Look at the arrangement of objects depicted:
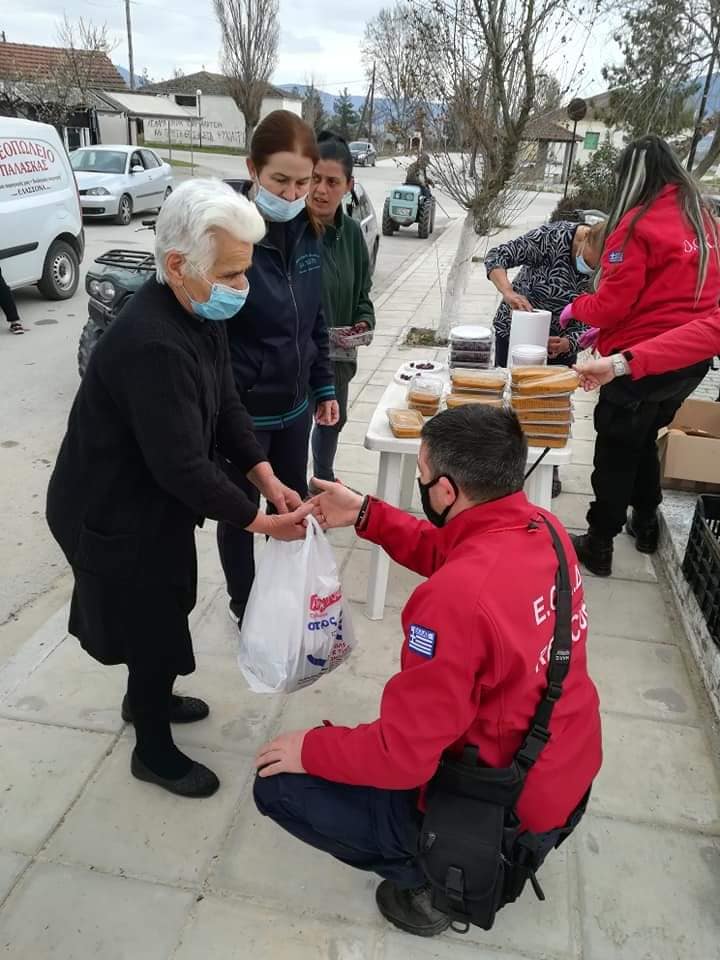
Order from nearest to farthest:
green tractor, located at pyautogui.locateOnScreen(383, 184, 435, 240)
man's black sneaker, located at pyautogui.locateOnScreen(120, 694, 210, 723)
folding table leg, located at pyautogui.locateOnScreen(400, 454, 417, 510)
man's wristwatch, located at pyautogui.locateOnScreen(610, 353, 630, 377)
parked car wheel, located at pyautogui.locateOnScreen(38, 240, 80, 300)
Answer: man's black sneaker, located at pyautogui.locateOnScreen(120, 694, 210, 723), man's wristwatch, located at pyautogui.locateOnScreen(610, 353, 630, 377), folding table leg, located at pyautogui.locateOnScreen(400, 454, 417, 510), parked car wheel, located at pyautogui.locateOnScreen(38, 240, 80, 300), green tractor, located at pyautogui.locateOnScreen(383, 184, 435, 240)

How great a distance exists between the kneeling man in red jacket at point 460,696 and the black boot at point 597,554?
1927 mm

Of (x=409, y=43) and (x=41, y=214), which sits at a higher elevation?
(x=409, y=43)

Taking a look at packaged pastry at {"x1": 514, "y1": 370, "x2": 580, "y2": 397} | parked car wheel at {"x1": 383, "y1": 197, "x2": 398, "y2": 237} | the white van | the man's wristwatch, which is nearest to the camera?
packaged pastry at {"x1": 514, "y1": 370, "x2": 580, "y2": 397}

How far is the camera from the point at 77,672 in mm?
2828

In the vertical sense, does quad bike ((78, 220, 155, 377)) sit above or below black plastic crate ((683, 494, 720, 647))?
above

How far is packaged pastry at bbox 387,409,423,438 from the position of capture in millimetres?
2852

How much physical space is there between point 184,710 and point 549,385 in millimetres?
1802

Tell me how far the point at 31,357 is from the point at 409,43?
4.83m

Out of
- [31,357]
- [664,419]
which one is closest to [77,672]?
[664,419]

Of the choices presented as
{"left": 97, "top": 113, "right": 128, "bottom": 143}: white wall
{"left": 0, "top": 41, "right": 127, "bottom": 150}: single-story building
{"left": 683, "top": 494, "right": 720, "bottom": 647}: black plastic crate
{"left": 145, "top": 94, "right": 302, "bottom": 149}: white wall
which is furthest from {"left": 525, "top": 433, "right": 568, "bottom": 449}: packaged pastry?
{"left": 145, "top": 94, "right": 302, "bottom": 149}: white wall

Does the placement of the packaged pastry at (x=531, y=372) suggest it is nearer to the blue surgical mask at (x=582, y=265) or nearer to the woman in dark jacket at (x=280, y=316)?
the woman in dark jacket at (x=280, y=316)

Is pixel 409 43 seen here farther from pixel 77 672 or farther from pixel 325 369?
pixel 77 672

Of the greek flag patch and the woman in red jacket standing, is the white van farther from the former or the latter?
the greek flag patch

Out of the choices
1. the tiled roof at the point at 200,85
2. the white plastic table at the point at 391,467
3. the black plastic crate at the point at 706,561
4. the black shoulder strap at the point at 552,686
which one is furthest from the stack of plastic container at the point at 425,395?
the tiled roof at the point at 200,85
